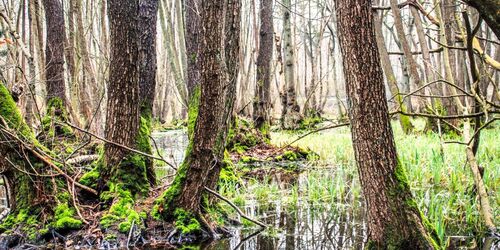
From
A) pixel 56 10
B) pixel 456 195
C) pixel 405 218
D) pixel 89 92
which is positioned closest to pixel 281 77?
pixel 89 92

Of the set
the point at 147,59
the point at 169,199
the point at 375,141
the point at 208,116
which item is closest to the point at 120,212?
the point at 169,199

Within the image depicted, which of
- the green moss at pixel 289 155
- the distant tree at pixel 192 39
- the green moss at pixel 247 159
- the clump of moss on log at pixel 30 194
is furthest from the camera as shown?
the green moss at pixel 289 155

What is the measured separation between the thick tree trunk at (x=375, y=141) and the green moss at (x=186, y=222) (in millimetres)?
1922

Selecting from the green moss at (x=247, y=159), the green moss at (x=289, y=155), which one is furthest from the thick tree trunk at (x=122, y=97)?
the green moss at (x=289, y=155)

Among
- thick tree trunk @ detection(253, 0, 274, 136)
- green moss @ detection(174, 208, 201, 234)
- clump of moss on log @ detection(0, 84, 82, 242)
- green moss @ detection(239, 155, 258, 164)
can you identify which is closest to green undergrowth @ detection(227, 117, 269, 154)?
green moss @ detection(239, 155, 258, 164)

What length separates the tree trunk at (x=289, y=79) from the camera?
14.5 m

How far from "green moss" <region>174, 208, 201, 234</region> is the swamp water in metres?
0.27

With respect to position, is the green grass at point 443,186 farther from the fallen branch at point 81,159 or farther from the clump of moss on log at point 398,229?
the fallen branch at point 81,159

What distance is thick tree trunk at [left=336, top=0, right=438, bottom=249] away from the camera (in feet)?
10.2

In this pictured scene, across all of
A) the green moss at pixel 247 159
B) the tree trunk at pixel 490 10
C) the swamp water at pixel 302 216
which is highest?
the tree trunk at pixel 490 10

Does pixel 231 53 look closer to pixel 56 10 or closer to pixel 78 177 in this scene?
pixel 78 177

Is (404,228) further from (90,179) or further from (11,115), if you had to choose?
(11,115)

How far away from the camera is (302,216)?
5164mm

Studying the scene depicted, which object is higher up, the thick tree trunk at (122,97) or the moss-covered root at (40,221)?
the thick tree trunk at (122,97)
